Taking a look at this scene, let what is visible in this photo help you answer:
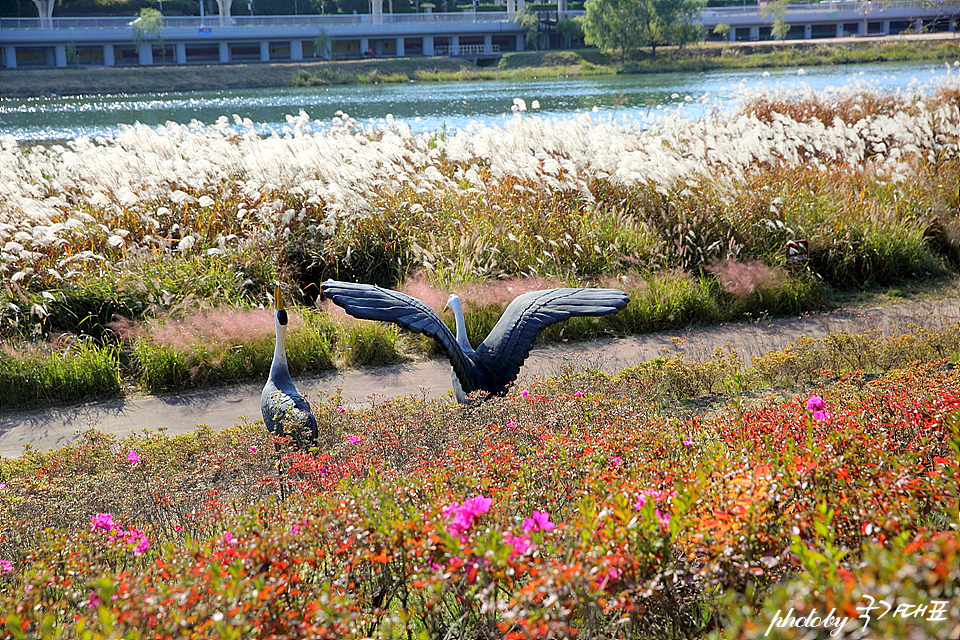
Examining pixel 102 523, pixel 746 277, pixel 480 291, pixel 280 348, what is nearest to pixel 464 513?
pixel 102 523

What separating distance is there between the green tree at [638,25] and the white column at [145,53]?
32567 mm

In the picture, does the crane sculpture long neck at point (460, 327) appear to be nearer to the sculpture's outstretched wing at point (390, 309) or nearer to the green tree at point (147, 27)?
the sculpture's outstretched wing at point (390, 309)

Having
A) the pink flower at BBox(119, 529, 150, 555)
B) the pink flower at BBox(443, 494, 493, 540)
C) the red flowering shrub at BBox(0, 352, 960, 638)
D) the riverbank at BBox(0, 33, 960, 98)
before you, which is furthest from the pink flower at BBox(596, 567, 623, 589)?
the riverbank at BBox(0, 33, 960, 98)

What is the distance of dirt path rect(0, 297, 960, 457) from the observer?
477 cm

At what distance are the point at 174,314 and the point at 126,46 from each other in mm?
62373

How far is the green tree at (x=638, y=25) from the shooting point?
5338 centimetres

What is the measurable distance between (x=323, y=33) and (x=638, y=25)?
78.9 feet

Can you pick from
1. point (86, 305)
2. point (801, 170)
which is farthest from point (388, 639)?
point (801, 170)

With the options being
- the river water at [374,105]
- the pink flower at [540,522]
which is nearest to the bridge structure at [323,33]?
the river water at [374,105]

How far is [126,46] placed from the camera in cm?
5931

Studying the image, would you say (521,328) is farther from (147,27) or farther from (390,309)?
(147,27)

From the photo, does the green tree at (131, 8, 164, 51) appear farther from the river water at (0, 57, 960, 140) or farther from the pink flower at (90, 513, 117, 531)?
the pink flower at (90, 513, 117, 531)

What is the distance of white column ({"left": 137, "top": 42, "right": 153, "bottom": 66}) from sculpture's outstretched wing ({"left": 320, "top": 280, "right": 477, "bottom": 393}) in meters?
61.6

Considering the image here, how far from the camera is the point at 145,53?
192 feet
